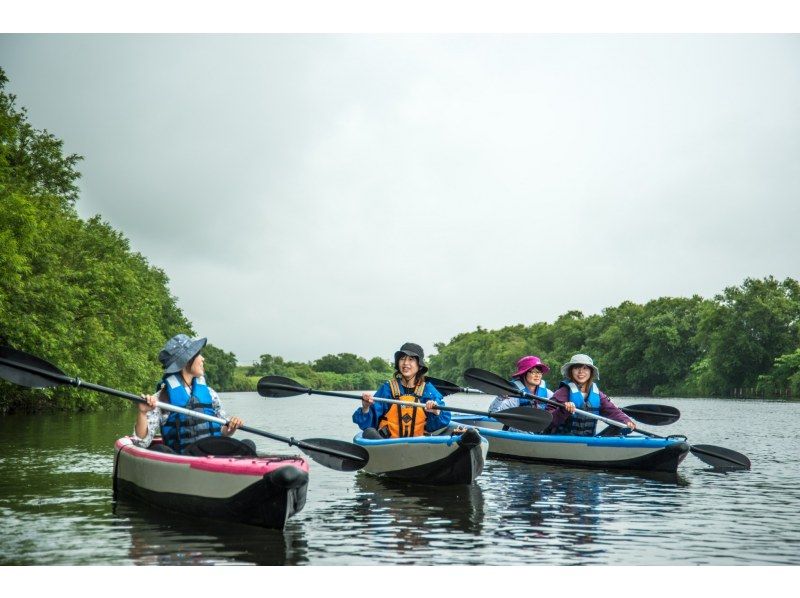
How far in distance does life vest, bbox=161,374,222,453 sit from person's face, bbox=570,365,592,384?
4848mm

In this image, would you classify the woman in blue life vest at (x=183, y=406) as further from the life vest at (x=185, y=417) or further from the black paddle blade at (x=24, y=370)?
the black paddle blade at (x=24, y=370)

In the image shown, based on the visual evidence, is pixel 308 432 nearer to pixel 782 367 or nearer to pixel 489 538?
pixel 489 538

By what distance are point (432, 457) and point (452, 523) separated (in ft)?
5.89

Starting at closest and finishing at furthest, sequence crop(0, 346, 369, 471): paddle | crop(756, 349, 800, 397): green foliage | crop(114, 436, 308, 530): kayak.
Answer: crop(114, 436, 308, 530): kayak
crop(0, 346, 369, 471): paddle
crop(756, 349, 800, 397): green foliage

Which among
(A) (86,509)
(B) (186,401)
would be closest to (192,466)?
(B) (186,401)

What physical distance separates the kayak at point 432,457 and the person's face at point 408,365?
0.70 m

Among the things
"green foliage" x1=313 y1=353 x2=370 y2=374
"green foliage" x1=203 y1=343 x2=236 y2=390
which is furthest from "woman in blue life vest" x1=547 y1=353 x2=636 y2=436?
"green foliage" x1=313 y1=353 x2=370 y2=374

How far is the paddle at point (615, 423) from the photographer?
10125mm

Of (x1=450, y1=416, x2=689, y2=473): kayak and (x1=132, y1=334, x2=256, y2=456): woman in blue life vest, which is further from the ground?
(x1=132, y1=334, x2=256, y2=456): woman in blue life vest

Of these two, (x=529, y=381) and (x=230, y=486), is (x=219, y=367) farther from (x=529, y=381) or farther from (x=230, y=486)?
(x=230, y=486)

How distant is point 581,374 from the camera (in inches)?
407

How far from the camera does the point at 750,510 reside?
24.5ft

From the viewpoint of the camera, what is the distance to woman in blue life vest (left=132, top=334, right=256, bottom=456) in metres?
6.95

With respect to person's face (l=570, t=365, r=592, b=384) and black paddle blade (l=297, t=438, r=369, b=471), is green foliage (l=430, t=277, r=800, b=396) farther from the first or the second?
black paddle blade (l=297, t=438, r=369, b=471)
